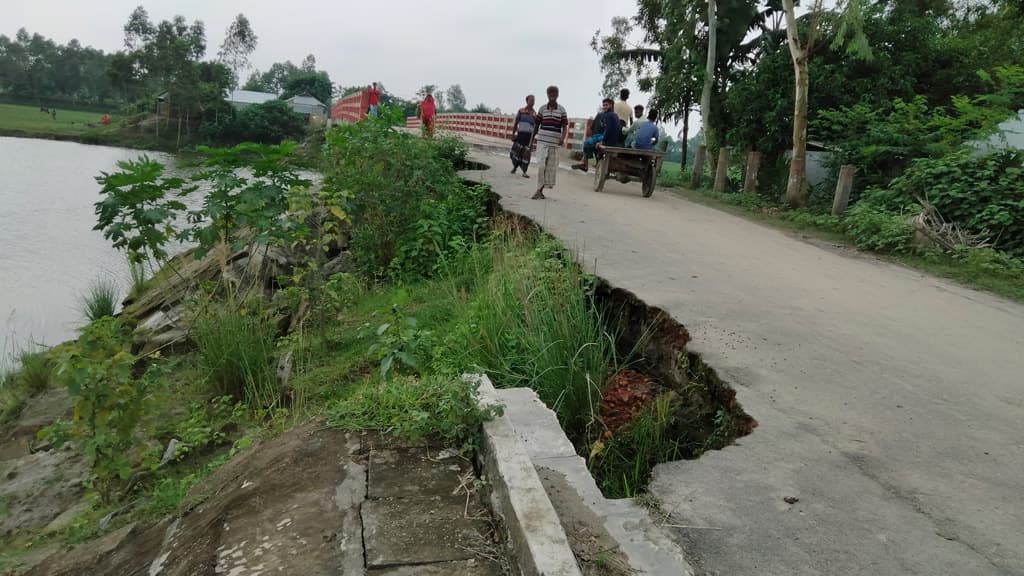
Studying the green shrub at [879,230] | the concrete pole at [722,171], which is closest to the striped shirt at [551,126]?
the green shrub at [879,230]

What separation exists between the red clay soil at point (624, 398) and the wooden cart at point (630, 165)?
23.0 feet

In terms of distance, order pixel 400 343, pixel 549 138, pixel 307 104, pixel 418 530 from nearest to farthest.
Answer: pixel 418 530 → pixel 400 343 → pixel 549 138 → pixel 307 104

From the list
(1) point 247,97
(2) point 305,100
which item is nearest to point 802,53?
(1) point 247,97

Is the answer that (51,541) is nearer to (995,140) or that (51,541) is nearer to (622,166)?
(622,166)

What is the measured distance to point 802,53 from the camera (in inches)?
436

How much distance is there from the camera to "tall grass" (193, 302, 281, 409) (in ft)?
16.6

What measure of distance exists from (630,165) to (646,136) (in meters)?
0.77

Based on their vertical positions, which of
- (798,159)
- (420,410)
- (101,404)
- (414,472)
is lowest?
(101,404)

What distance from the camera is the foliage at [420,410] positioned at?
109 inches

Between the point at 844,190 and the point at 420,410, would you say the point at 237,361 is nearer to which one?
the point at 420,410

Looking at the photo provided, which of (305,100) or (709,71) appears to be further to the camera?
(305,100)

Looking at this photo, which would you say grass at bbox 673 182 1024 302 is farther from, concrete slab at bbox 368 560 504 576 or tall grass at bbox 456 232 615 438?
concrete slab at bbox 368 560 504 576

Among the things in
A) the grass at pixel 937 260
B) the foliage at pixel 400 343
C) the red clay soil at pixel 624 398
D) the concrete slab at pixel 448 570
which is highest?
the grass at pixel 937 260

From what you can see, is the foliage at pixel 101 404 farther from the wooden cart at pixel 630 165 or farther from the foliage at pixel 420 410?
the wooden cart at pixel 630 165
